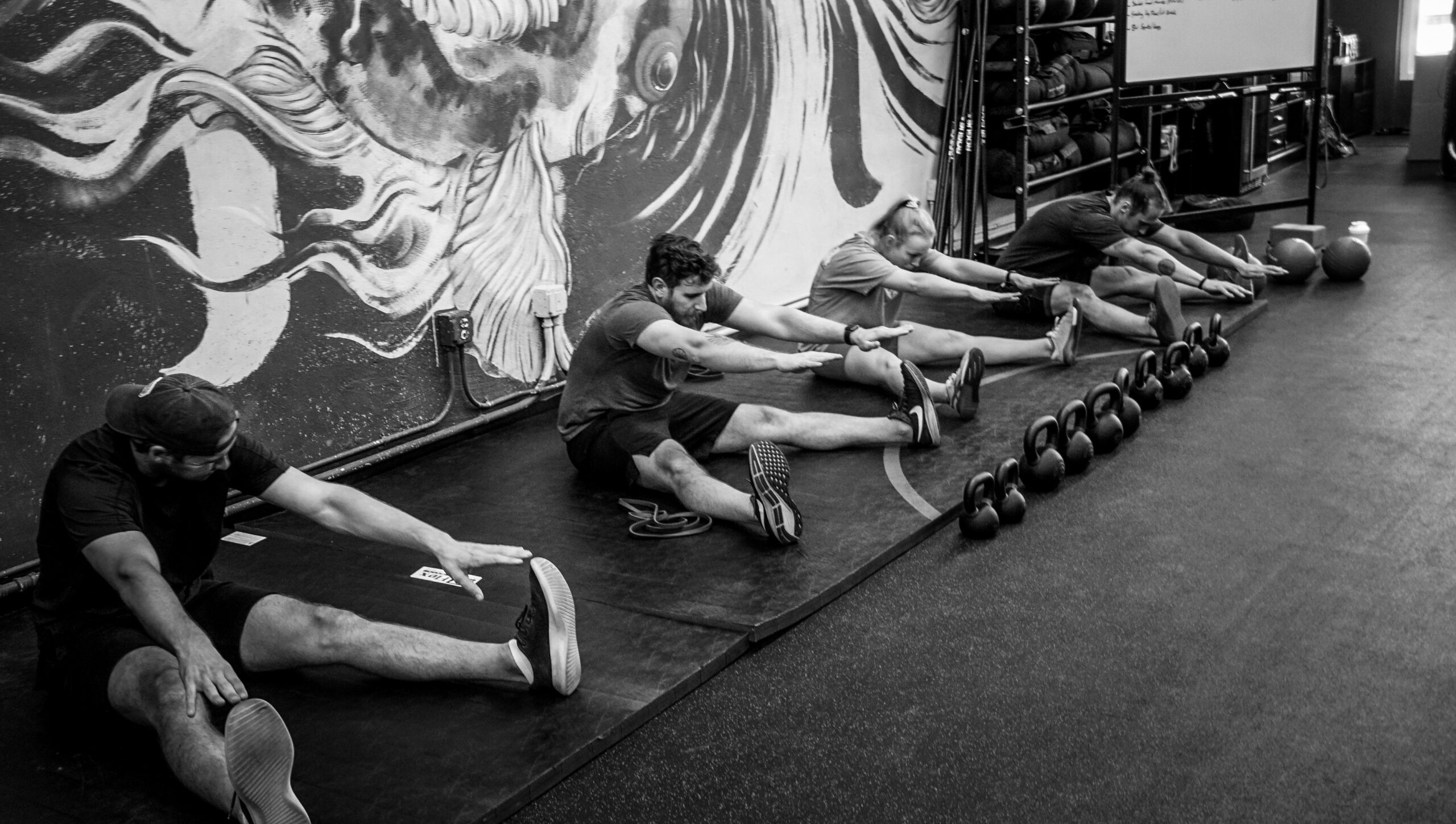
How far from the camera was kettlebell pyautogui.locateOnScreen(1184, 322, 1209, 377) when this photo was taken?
19.7 ft


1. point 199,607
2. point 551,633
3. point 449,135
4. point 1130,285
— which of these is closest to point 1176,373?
point 1130,285

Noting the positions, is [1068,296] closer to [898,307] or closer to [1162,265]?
[1162,265]

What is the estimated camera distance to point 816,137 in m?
7.89

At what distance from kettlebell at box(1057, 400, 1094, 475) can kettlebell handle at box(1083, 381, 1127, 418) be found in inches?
5.0

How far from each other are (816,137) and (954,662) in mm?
5013

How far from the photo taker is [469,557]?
3.07 m

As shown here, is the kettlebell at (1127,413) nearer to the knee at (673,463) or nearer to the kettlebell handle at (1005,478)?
the kettlebell handle at (1005,478)

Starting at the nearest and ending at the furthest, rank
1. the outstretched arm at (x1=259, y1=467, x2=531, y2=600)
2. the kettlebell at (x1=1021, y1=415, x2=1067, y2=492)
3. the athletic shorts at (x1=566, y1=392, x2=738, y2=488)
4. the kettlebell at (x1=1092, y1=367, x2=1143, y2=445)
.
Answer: the outstretched arm at (x1=259, y1=467, x2=531, y2=600)
the kettlebell at (x1=1021, y1=415, x2=1067, y2=492)
the athletic shorts at (x1=566, y1=392, x2=738, y2=488)
the kettlebell at (x1=1092, y1=367, x2=1143, y2=445)

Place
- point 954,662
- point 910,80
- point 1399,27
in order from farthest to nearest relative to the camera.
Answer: point 1399,27
point 910,80
point 954,662

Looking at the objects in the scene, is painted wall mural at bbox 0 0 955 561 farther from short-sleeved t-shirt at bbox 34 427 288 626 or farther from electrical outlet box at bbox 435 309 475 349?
short-sleeved t-shirt at bbox 34 427 288 626

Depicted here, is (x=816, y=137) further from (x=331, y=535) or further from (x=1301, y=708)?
(x=1301, y=708)

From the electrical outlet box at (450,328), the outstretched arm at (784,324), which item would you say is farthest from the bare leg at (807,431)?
the electrical outlet box at (450,328)

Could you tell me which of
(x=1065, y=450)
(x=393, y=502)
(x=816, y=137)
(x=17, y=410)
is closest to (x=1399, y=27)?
(x=816, y=137)

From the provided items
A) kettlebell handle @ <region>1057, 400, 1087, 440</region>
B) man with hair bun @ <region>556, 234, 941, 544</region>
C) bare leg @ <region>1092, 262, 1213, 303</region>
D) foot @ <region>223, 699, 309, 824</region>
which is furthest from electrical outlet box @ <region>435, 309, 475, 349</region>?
bare leg @ <region>1092, 262, 1213, 303</region>
